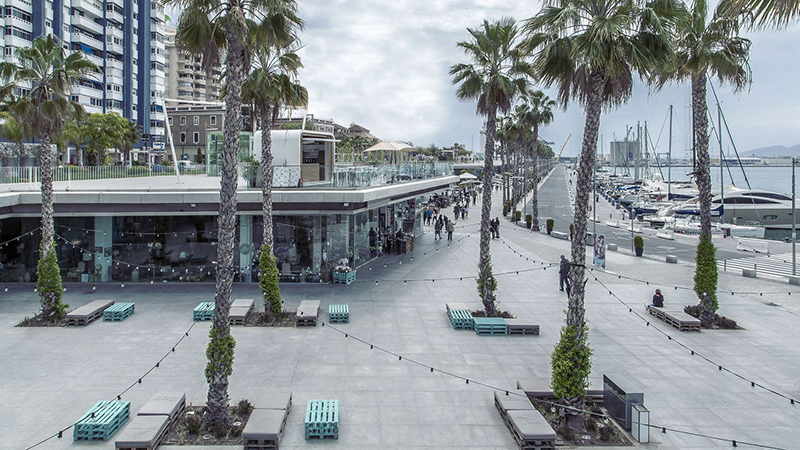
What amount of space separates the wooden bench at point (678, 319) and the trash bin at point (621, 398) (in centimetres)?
882

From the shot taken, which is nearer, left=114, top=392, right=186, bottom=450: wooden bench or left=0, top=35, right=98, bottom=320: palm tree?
left=114, top=392, right=186, bottom=450: wooden bench

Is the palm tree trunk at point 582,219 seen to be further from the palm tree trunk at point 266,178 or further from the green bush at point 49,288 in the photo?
the green bush at point 49,288

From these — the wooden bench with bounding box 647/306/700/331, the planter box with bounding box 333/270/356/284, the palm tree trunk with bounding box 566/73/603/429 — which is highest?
the palm tree trunk with bounding box 566/73/603/429

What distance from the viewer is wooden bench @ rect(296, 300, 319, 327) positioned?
20125mm

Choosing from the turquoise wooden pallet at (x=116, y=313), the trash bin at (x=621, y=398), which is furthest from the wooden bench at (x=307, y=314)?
the trash bin at (x=621, y=398)

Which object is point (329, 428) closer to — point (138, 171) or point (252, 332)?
point (252, 332)

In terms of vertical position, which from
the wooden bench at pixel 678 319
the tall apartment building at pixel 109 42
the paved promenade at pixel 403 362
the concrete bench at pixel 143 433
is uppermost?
the tall apartment building at pixel 109 42

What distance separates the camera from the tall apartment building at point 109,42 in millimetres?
66500

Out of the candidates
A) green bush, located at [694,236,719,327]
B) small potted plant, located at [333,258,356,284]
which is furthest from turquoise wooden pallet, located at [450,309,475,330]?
green bush, located at [694,236,719,327]

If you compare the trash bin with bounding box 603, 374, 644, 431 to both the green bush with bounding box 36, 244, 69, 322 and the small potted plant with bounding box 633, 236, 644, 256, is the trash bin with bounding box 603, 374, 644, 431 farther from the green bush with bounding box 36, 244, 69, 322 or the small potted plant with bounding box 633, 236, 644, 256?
the small potted plant with bounding box 633, 236, 644, 256

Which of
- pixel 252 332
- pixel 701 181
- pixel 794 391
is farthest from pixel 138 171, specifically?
pixel 794 391

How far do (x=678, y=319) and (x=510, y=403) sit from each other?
36.2 feet

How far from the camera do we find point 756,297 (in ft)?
85.4

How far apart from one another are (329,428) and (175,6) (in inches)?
401
